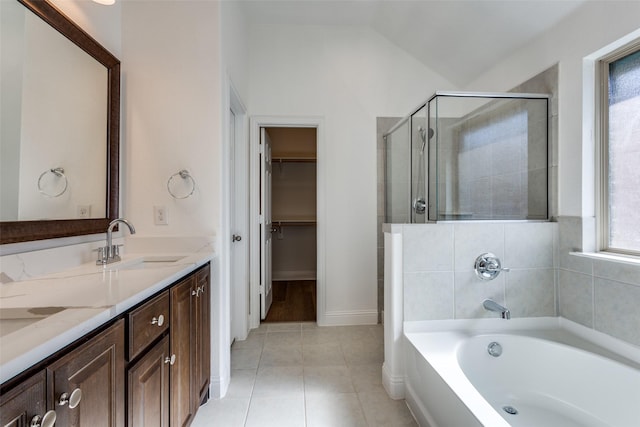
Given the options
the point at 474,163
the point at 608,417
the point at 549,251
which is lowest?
the point at 608,417

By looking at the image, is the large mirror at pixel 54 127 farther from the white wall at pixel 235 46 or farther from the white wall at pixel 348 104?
the white wall at pixel 348 104

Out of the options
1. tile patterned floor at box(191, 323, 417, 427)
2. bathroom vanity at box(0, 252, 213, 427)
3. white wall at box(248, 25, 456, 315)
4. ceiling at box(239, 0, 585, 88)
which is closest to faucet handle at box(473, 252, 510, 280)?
tile patterned floor at box(191, 323, 417, 427)

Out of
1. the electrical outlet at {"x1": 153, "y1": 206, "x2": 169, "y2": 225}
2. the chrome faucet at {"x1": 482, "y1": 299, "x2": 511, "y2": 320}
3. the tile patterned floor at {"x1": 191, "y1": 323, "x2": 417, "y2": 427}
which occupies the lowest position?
the tile patterned floor at {"x1": 191, "y1": 323, "x2": 417, "y2": 427}

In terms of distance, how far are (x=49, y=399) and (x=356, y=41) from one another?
10.8 ft

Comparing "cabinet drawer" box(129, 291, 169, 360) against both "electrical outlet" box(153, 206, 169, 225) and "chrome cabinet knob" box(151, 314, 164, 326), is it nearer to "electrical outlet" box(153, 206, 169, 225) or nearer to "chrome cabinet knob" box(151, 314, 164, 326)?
"chrome cabinet knob" box(151, 314, 164, 326)

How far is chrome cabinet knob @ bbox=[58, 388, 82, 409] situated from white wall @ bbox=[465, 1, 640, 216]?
7.90 ft

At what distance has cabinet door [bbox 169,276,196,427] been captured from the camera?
1308 mm

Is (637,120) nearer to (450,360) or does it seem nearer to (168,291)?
(450,360)

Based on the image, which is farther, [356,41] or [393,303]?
[356,41]

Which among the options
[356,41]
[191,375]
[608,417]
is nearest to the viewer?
[608,417]

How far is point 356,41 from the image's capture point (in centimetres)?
296

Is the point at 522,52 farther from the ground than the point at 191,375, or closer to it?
farther from the ground

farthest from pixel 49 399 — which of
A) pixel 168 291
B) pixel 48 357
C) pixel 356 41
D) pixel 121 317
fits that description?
pixel 356 41

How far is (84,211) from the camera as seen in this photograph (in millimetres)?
1510
